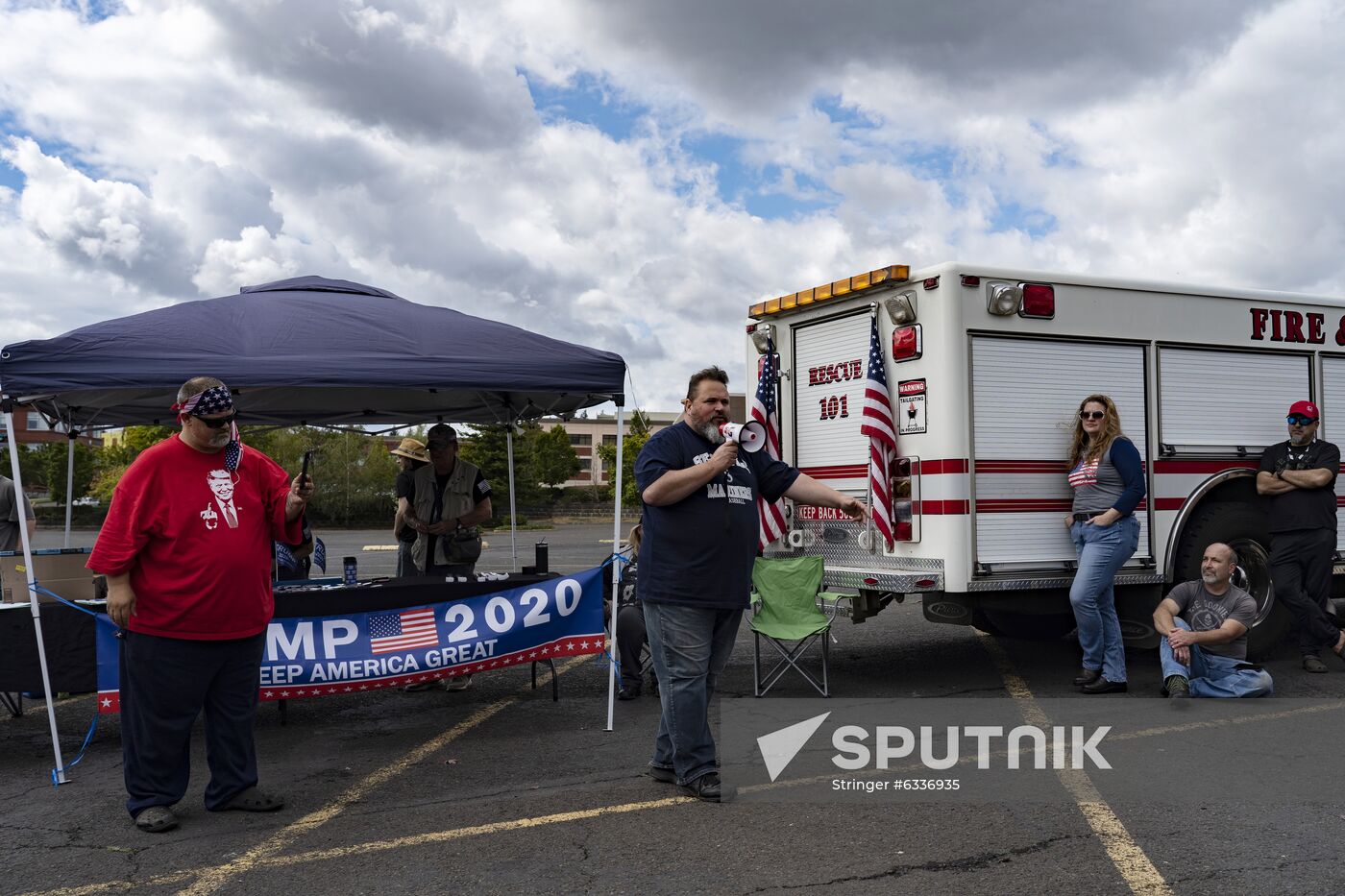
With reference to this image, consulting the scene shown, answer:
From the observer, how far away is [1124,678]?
7137 mm

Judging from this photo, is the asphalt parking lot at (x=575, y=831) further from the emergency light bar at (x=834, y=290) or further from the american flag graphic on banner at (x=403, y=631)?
the emergency light bar at (x=834, y=290)

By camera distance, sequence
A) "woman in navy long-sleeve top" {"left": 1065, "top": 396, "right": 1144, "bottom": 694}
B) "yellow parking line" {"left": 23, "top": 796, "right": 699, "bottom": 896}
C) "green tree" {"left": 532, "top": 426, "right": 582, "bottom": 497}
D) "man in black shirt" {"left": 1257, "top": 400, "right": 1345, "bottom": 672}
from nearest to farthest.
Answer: "yellow parking line" {"left": 23, "top": 796, "right": 699, "bottom": 896} < "woman in navy long-sleeve top" {"left": 1065, "top": 396, "right": 1144, "bottom": 694} < "man in black shirt" {"left": 1257, "top": 400, "right": 1345, "bottom": 672} < "green tree" {"left": 532, "top": 426, "right": 582, "bottom": 497}

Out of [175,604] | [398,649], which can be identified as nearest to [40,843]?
[175,604]

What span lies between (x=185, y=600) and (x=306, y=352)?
1.75 m

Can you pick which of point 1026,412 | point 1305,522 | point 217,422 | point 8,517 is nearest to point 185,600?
point 217,422

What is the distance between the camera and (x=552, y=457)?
209 feet

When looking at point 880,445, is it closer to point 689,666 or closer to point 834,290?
point 834,290

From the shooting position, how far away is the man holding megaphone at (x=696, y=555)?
4785 millimetres

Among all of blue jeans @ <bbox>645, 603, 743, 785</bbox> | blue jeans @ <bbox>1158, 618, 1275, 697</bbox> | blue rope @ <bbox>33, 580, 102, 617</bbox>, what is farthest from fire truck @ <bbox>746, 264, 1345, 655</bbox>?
blue rope @ <bbox>33, 580, 102, 617</bbox>

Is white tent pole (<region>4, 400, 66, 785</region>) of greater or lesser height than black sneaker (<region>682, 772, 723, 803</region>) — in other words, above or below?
above

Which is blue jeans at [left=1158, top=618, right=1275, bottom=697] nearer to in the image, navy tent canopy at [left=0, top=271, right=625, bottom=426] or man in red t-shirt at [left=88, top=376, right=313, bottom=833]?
navy tent canopy at [left=0, top=271, right=625, bottom=426]

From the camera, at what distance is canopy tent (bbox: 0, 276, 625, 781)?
5.60 m

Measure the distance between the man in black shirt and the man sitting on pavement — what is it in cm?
97

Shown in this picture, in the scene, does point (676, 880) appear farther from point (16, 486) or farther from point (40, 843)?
point (16, 486)
